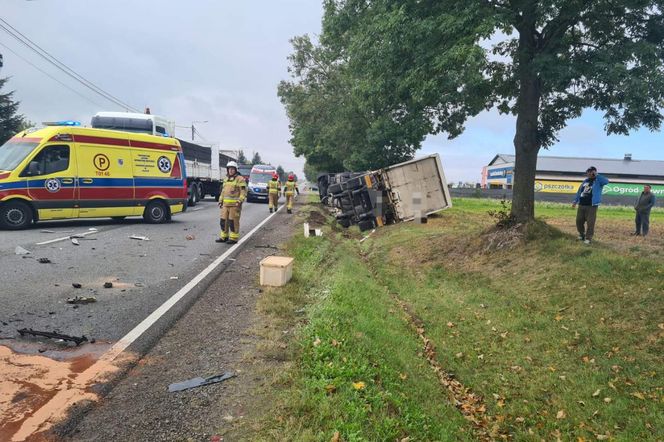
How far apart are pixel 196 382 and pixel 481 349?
395 centimetres

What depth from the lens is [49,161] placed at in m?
11.4

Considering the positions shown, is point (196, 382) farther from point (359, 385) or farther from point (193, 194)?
point (193, 194)

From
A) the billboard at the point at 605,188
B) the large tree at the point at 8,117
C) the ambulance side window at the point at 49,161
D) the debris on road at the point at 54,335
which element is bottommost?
the debris on road at the point at 54,335

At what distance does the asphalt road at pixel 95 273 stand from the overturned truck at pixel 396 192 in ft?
15.9

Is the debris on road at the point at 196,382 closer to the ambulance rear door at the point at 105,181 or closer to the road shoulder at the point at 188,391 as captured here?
the road shoulder at the point at 188,391

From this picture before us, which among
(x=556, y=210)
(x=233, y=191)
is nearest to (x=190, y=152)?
(x=233, y=191)

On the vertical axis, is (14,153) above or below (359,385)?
above

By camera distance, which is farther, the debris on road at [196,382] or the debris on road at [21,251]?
the debris on road at [21,251]

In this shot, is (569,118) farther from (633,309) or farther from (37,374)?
(37,374)

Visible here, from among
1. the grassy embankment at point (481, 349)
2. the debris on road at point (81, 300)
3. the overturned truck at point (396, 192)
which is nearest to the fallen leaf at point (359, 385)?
the grassy embankment at point (481, 349)

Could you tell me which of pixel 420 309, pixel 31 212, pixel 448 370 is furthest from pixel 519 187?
pixel 31 212

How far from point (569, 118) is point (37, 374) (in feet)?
35.2

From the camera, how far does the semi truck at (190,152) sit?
15.8 meters

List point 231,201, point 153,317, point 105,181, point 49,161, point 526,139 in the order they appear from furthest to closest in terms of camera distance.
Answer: point 105,181 → point 49,161 → point 231,201 → point 526,139 → point 153,317
